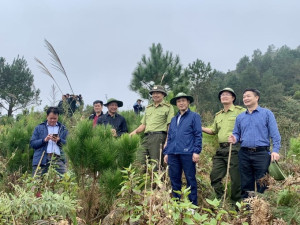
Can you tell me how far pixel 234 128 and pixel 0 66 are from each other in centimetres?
2621

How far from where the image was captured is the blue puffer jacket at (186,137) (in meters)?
3.82

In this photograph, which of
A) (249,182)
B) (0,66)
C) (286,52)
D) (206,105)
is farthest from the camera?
(286,52)

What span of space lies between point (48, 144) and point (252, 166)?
2466 millimetres

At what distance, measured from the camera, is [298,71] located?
4806 cm

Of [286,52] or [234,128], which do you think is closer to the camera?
[234,128]

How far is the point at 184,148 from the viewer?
3812mm

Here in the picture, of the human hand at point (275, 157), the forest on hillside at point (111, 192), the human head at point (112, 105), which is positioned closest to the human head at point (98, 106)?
the human head at point (112, 105)

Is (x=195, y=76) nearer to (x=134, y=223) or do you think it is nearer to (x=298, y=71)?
(x=298, y=71)

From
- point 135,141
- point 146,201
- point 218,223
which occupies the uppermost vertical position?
point 135,141

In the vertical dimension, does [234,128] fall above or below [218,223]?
above

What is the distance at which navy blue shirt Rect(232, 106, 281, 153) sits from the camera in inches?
137

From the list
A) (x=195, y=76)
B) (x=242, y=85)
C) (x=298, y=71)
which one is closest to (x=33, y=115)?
(x=195, y=76)

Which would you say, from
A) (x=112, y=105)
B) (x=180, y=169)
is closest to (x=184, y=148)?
(x=180, y=169)

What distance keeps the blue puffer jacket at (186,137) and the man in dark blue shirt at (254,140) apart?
18.6 inches
